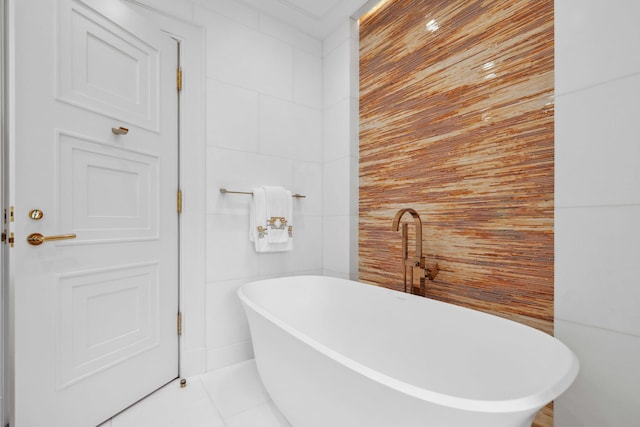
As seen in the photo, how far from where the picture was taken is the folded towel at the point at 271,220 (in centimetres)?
196

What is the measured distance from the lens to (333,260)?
2.28 m

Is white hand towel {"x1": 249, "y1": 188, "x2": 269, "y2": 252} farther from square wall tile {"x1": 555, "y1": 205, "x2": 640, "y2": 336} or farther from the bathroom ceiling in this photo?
square wall tile {"x1": 555, "y1": 205, "x2": 640, "y2": 336}

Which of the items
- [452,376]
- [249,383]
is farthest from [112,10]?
[452,376]

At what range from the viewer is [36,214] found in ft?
3.91

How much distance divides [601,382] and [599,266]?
0.39 meters

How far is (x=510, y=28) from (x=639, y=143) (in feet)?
2.59

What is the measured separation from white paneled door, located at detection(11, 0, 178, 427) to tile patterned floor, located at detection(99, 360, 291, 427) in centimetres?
9

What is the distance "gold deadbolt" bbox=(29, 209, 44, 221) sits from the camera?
3.89 ft

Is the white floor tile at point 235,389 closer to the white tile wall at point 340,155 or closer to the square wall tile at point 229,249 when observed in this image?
the square wall tile at point 229,249

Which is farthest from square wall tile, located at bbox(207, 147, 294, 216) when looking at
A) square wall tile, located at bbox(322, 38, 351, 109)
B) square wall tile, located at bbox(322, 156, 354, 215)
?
square wall tile, located at bbox(322, 38, 351, 109)

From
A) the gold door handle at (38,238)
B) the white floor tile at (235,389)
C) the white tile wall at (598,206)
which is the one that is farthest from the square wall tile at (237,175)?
the white tile wall at (598,206)

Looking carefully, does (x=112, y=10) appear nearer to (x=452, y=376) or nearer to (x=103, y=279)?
(x=103, y=279)

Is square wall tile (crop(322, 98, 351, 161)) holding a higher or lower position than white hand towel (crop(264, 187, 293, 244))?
higher

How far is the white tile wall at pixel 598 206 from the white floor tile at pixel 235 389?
136cm
